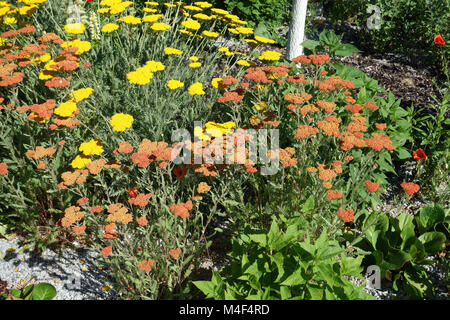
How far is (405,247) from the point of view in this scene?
2.56 metres

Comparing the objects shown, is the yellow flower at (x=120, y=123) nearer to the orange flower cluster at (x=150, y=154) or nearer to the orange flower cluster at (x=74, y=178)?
the orange flower cluster at (x=150, y=154)

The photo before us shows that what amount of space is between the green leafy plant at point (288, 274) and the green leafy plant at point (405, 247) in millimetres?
661

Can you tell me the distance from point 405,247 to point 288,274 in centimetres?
120

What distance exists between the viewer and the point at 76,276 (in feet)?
8.34

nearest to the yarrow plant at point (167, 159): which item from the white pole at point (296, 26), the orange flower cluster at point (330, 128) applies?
the orange flower cluster at point (330, 128)

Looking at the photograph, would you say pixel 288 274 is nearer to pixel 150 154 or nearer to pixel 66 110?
pixel 150 154

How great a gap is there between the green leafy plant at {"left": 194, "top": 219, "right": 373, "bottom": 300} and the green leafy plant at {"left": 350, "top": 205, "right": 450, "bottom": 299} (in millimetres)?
661

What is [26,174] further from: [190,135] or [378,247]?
[378,247]

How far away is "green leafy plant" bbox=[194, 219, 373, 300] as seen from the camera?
69.9 inches

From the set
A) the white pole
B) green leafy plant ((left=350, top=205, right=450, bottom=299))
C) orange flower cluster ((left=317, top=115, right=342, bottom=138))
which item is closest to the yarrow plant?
orange flower cluster ((left=317, top=115, right=342, bottom=138))

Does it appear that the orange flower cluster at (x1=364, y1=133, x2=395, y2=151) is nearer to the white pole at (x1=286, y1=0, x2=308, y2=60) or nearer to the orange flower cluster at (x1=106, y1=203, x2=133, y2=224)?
the orange flower cluster at (x1=106, y1=203, x2=133, y2=224)

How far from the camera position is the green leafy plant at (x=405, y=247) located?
245cm

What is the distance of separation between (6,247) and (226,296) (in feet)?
6.39
